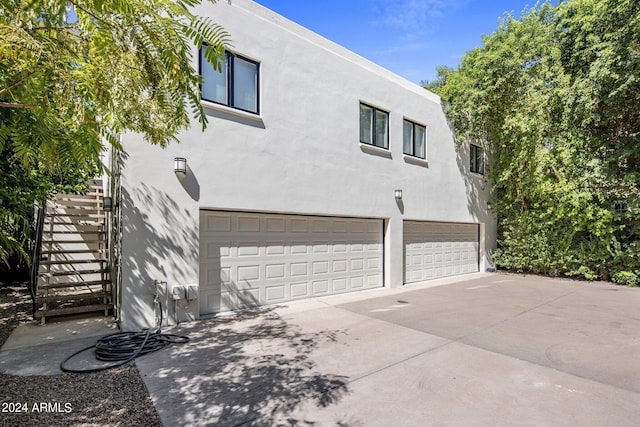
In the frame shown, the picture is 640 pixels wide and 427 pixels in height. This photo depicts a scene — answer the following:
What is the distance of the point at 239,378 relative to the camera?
3.84 m

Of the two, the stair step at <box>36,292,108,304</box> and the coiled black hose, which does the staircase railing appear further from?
the coiled black hose

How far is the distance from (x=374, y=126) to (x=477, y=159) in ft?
20.2

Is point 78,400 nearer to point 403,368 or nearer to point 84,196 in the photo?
point 403,368

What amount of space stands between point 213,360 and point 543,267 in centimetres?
1237

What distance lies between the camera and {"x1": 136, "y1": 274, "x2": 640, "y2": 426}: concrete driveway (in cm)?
314

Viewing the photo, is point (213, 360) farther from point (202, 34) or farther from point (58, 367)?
point (202, 34)

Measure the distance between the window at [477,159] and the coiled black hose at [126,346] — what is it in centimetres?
1201

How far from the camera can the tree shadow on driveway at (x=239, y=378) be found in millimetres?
3152

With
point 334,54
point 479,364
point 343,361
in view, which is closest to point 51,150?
point 343,361

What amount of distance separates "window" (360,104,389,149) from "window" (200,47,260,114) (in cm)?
329

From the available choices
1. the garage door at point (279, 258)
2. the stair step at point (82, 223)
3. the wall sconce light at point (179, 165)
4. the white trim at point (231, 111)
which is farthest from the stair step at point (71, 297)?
the white trim at point (231, 111)

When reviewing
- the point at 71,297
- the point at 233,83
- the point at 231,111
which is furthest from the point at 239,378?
the point at 233,83

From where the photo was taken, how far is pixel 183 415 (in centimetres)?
310

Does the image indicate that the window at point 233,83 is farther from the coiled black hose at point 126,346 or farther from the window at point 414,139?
the window at point 414,139
